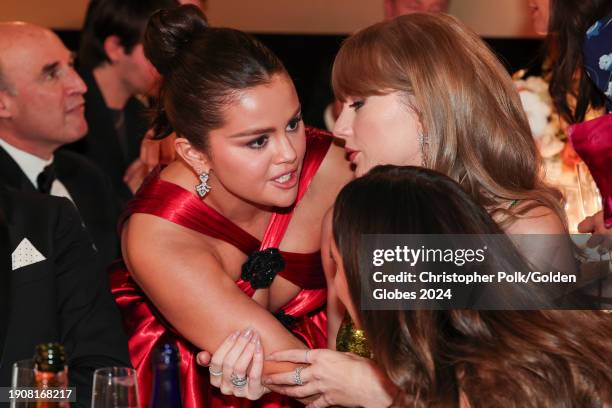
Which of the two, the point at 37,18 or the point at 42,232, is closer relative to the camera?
the point at 42,232

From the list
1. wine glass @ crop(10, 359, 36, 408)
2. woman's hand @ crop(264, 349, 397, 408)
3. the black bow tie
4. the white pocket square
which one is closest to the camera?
wine glass @ crop(10, 359, 36, 408)

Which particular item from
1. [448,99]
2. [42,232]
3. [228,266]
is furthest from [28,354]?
[448,99]

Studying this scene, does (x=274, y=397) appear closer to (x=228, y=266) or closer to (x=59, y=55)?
(x=228, y=266)

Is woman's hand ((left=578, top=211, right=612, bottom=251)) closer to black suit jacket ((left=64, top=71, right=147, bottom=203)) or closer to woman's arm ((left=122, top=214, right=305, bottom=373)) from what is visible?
woman's arm ((left=122, top=214, right=305, bottom=373))

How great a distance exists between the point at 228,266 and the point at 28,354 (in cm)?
53

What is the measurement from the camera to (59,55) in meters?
3.46

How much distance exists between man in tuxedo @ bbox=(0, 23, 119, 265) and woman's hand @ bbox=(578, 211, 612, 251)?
1.65m

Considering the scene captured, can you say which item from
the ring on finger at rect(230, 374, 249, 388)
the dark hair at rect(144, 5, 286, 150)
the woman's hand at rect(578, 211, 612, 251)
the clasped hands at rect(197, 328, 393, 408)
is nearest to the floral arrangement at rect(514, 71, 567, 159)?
the woman's hand at rect(578, 211, 612, 251)

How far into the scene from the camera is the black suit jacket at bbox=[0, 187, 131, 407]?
2213 mm

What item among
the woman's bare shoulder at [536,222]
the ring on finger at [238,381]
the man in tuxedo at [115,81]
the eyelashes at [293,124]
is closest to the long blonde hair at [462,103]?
the woman's bare shoulder at [536,222]

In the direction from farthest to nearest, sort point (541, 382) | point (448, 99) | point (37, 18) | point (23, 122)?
point (37, 18), point (23, 122), point (448, 99), point (541, 382)

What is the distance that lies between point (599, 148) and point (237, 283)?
100cm

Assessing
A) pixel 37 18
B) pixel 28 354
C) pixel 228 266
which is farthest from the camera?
pixel 37 18

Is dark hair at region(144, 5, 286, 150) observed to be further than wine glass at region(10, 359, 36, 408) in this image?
Yes
